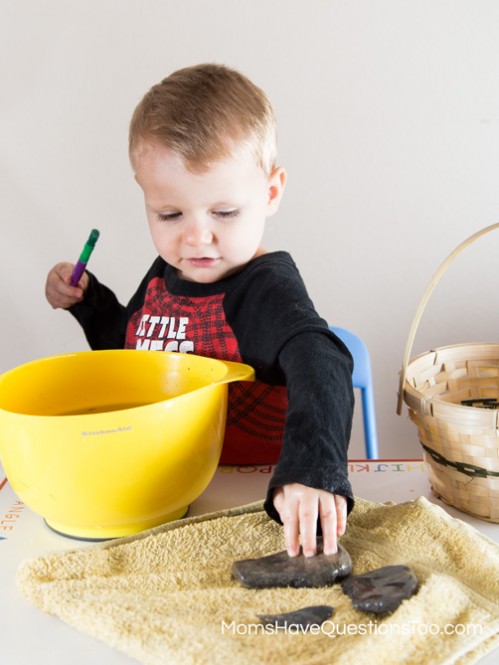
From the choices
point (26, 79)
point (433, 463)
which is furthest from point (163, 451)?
point (26, 79)

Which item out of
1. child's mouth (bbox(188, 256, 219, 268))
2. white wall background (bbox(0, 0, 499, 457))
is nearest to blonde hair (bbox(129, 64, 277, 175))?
child's mouth (bbox(188, 256, 219, 268))

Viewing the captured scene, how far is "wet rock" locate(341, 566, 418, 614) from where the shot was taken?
50cm

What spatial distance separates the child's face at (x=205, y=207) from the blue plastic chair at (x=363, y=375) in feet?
0.94

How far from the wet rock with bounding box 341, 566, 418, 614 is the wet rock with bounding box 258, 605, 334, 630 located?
2 centimetres

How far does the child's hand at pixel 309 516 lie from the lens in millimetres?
568

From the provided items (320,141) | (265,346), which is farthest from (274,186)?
(320,141)

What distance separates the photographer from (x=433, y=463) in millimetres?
691

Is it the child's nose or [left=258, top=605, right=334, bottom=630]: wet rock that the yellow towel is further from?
the child's nose

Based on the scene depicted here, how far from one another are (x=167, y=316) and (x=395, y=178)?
0.69 metres

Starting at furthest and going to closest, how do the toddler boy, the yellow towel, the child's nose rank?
the child's nose < the toddler boy < the yellow towel

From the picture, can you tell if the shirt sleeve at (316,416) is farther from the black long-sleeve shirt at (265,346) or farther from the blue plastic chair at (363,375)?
the blue plastic chair at (363,375)

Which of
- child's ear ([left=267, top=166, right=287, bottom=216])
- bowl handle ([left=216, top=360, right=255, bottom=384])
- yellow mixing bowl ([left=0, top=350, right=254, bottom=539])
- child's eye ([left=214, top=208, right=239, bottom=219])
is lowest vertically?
yellow mixing bowl ([left=0, top=350, right=254, bottom=539])

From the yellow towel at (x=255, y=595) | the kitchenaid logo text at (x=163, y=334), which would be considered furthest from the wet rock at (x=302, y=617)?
the kitchenaid logo text at (x=163, y=334)

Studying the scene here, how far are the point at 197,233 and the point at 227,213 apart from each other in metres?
0.04
